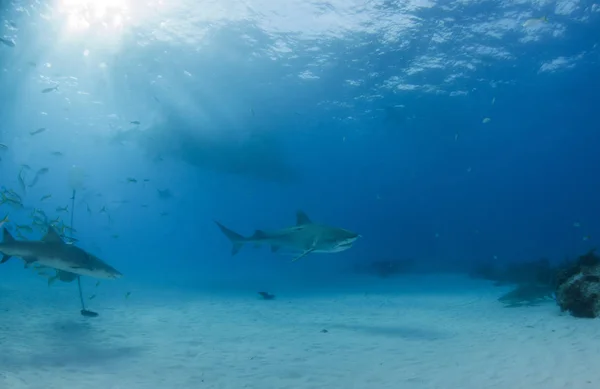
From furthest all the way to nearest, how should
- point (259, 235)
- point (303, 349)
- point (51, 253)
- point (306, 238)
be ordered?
point (259, 235) < point (306, 238) < point (303, 349) < point (51, 253)

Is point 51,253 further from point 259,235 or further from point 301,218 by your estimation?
point 301,218

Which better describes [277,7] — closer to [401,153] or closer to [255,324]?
[255,324]

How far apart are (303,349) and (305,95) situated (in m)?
26.6

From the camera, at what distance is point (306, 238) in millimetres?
9703

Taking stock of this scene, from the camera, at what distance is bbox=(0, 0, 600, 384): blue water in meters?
20.3

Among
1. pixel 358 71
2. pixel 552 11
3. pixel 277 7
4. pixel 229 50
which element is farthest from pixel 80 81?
pixel 552 11

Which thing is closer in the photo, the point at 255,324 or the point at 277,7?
the point at 255,324

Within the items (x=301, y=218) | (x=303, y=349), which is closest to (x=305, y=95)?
(x=301, y=218)

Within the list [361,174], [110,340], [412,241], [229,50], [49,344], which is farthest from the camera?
[361,174]

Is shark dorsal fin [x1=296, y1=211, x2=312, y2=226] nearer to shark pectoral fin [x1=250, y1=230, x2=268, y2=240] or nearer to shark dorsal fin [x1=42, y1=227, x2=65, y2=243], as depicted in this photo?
shark pectoral fin [x1=250, y1=230, x2=268, y2=240]

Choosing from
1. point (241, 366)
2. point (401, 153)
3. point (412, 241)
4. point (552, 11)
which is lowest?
point (241, 366)

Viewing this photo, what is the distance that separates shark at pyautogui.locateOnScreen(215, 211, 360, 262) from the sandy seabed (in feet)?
7.19

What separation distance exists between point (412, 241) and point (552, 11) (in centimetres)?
3908

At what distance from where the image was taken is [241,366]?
6.73 meters
